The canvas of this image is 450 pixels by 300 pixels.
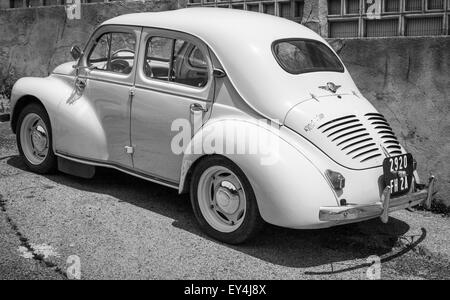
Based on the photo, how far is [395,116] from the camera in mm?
5844

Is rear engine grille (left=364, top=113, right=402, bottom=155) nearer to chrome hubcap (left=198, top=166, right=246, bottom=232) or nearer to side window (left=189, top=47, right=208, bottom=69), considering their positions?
chrome hubcap (left=198, top=166, right=246, bottom=232)

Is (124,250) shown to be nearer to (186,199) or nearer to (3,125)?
(186,199)

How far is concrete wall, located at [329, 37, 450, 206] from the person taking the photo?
219 inches

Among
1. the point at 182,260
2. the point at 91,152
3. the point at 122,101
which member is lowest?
the point at 182,260

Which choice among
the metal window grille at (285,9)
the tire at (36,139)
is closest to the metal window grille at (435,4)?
the metal window grille at (285,9)

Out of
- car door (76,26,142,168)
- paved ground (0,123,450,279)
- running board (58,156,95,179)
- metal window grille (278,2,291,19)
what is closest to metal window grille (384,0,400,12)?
metal window grille (278,2,291,19)

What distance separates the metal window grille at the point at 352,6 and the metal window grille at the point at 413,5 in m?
0.54

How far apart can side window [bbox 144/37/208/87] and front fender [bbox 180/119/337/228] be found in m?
0.80

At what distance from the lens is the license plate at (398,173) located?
14.6 ft

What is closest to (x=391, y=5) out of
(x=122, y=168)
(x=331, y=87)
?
(x=331, y=87)

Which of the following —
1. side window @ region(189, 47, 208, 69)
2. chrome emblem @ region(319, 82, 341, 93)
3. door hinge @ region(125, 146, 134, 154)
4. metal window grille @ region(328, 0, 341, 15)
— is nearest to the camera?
chrome emblem @ region(319, 82, 341, 93)

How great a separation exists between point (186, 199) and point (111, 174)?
41.8 inches

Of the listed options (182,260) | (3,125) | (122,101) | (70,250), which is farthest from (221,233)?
(3,125)

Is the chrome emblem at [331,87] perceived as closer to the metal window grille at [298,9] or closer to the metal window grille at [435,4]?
the metal window grille at [435,4]
